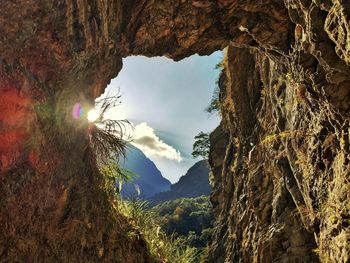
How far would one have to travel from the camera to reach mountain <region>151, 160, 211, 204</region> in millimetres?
68419

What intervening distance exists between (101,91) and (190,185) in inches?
2562

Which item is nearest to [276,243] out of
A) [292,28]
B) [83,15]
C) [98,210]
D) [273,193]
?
[273,193]

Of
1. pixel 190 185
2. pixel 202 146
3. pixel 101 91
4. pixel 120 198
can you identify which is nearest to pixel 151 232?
pixel 120 198

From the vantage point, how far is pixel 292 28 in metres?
8.68

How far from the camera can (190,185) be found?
72.1 meters

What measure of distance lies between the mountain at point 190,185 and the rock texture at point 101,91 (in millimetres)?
58447

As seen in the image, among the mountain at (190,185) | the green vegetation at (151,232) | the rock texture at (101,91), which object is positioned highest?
the mountain at (190,185)

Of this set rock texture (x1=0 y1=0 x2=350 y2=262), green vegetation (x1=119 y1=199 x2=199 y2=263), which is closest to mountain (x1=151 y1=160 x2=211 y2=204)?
green vegetation (x1=119 y1=199 x2=199 y2=263)

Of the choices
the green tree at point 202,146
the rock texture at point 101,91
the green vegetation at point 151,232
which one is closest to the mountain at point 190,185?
the green tree at point 202,146

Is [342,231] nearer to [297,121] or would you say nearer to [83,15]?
[297,121]

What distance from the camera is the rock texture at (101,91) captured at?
595 cm

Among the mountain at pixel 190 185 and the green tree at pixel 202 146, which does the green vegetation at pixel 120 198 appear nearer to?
the green tree at pixel 202 146

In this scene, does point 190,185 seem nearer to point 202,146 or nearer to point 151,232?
point 202,146

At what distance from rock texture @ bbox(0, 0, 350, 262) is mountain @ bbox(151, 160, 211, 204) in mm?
58447
